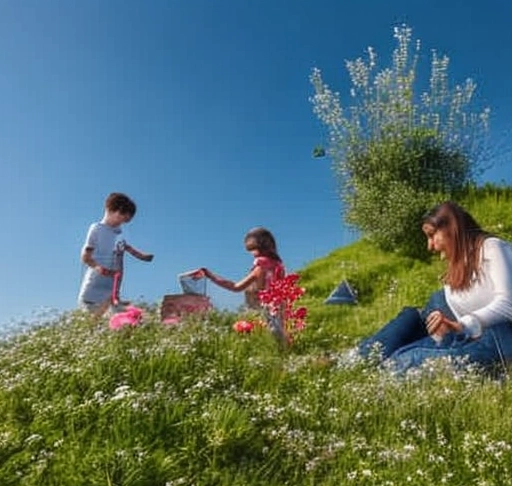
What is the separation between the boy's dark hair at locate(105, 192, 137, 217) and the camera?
11633 mm

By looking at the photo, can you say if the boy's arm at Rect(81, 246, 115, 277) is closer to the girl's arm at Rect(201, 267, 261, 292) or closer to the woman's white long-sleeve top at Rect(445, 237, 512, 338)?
the girl's arm at Rect(201, 267, 261, 292)

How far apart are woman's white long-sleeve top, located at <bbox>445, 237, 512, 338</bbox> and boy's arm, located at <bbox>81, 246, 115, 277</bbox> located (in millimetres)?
5352

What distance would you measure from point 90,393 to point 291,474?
1893 millimetres

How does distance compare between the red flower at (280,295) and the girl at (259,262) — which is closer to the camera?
the red flower at (280,295)

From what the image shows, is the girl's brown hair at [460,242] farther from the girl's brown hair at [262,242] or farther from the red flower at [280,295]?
the girl's brown hair at [262,242]

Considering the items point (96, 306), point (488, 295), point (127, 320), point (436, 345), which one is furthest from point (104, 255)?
point (488, 295)

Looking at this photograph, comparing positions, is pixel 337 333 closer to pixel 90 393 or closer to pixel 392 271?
pixel 392 271

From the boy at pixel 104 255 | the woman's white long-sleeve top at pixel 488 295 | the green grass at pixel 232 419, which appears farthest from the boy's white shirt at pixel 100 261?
the woman's white long-sleeve top at pixel 488 295

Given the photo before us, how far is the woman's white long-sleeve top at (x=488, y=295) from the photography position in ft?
25.3

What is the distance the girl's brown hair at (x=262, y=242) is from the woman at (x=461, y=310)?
3.29 m

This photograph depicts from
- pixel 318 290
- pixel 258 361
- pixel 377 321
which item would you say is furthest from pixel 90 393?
pixel 318 290

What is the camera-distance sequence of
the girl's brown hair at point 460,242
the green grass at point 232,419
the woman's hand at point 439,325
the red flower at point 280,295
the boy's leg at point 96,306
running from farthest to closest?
the boy's leg at point 96,306
the red flower at point 280,295
the girl's brown hair at point 460,242
the woman's hand at point 439,325
the green grass at point 232,419

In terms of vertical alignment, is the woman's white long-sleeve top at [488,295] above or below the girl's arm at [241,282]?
below

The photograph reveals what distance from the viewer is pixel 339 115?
2105cm
